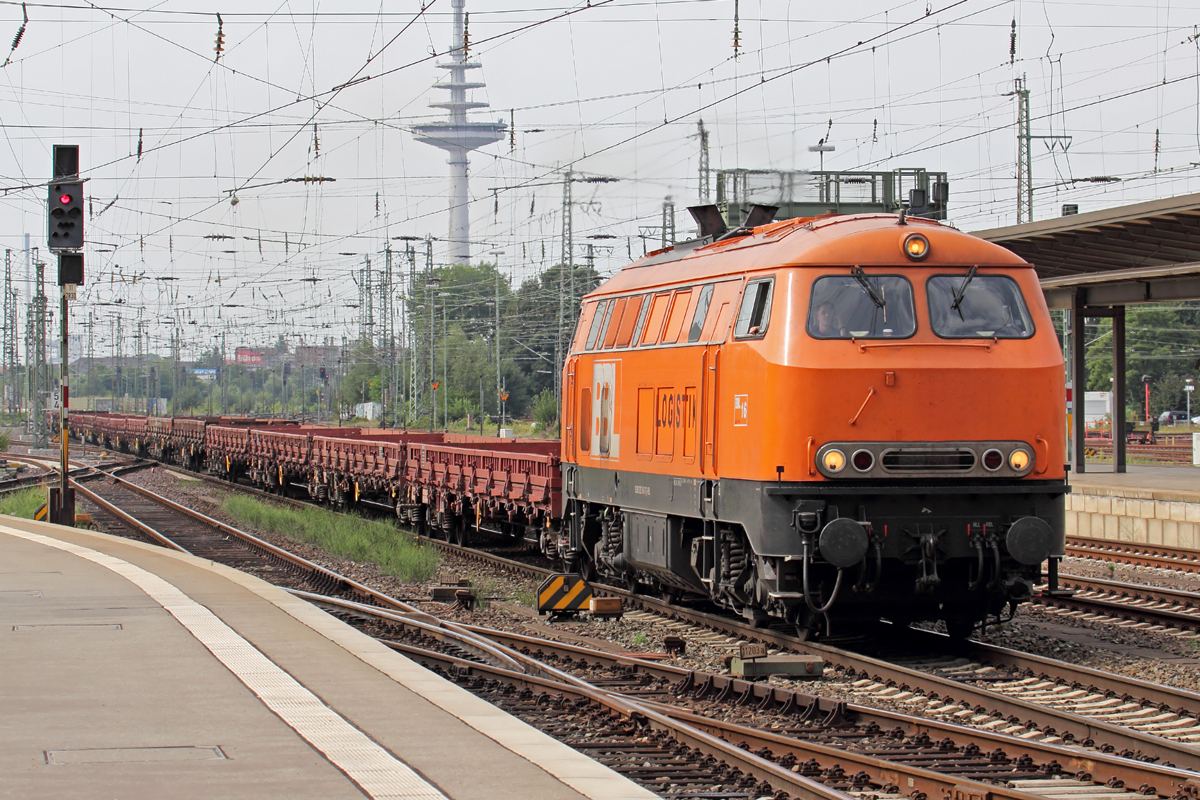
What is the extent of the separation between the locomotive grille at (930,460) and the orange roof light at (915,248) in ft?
5.64

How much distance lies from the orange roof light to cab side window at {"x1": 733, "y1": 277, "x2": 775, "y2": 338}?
120cm

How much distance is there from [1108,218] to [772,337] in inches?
446

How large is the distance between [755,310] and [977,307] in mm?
1919

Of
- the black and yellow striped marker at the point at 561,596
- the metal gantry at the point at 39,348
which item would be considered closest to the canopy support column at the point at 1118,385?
the black and yellow striped marker at the point at 561,596

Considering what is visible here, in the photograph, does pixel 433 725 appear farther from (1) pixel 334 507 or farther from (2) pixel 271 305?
(2) pixel 271 305

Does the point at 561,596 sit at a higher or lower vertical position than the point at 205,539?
higher

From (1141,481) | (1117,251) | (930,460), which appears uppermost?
(1117,251)

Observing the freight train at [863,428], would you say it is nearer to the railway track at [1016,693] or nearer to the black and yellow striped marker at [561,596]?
the railway track at [1016,693]

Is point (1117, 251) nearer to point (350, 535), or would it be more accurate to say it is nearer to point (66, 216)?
point (350, 535)

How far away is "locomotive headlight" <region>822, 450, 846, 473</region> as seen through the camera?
11.0m

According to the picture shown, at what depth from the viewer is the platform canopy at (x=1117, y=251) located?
65.6ft

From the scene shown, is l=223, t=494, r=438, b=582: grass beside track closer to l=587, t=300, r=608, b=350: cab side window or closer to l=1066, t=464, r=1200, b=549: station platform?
l=587, t=300, r=608, b=350: cab side window

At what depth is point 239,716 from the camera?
7.25m

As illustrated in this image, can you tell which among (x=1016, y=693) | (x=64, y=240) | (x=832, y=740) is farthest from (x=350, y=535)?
(x=832, y=740)
